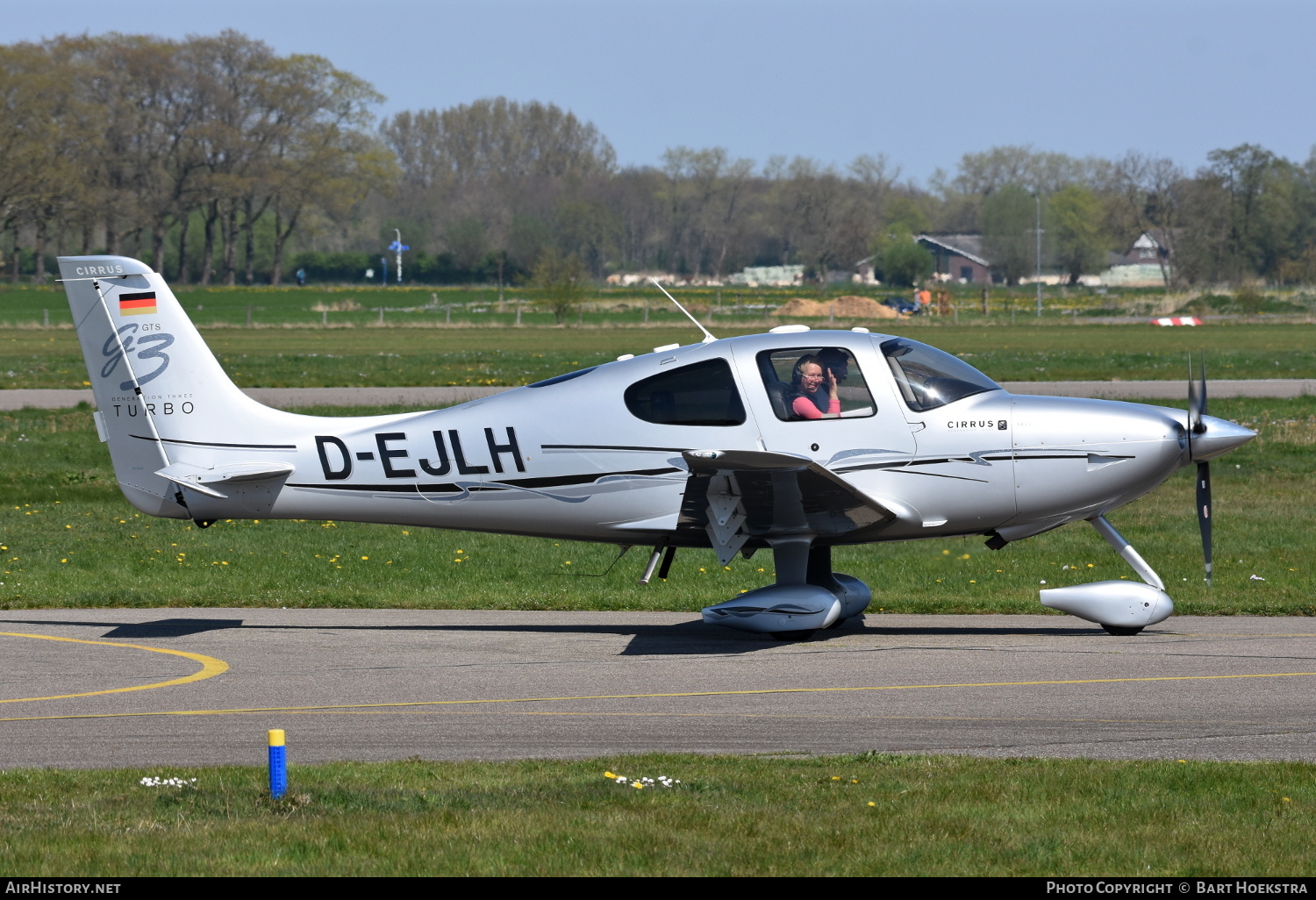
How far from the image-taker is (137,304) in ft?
40.0

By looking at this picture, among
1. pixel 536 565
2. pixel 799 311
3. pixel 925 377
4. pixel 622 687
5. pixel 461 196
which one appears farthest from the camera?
pixel 461 196

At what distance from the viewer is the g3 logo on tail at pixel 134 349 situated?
12.2m

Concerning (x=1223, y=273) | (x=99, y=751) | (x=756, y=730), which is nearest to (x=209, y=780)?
(x=99, y=751)

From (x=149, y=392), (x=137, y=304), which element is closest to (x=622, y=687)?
(x=149, y=392)

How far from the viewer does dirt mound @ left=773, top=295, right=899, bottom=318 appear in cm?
8068

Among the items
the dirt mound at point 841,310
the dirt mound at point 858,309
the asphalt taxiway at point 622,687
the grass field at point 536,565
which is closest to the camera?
the asphalt taxiway at point 622,687

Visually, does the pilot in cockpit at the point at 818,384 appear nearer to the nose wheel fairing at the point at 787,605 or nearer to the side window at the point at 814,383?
the side window at the point at 814,383

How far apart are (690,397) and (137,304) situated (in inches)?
196

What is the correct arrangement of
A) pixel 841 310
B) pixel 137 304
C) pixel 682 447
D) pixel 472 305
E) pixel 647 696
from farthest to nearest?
pixel 472 305 < pixel 841 310 < pixel 137 304 < pixel 682 447 < pixel 647 696

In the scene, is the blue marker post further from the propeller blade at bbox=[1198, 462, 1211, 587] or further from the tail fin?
the propeller blade at bbox=[1198, 462, 1211, 587]

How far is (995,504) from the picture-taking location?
11.3 m

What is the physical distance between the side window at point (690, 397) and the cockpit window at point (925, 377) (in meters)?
1.31

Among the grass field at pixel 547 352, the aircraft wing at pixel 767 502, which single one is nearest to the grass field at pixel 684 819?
the aircraft wing at pixel 767 502

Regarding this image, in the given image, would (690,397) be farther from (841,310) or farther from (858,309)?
(858,309)
